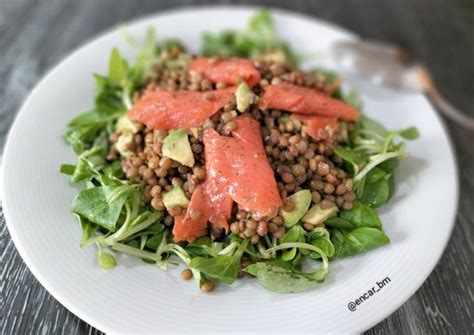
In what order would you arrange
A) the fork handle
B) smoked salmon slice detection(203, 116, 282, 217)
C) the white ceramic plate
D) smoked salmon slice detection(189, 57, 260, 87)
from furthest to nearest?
the fork handle
smoked salmon slice detection(189, 57, 260, 87)
smoked salmon slice detection(203, 116, 282, 217)
the white ceramic plate

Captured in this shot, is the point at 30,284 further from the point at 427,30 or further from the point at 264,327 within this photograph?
the point at 427,30

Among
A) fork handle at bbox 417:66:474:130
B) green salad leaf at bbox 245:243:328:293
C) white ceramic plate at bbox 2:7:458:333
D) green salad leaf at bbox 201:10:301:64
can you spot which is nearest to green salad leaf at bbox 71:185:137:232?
white ceramic plate at bbox 2:7:458:333

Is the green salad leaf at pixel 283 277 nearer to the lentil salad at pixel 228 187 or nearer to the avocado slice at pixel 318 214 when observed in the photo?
the lentil salad at pixel 228 187

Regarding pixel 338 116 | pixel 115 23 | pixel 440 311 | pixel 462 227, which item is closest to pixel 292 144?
pixel 338 116

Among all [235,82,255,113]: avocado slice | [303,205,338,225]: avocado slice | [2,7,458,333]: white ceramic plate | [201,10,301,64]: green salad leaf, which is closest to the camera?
[2,7,458,333]: white ceramic plate

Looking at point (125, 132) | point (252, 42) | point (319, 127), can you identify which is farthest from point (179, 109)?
point (252, 42)

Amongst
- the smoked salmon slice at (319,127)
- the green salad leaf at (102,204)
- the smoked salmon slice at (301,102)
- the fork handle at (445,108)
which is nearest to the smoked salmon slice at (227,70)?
the smoked salmon slice at (301,102)

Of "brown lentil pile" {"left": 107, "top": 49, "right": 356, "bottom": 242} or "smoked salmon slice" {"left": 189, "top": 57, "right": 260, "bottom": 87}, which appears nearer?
"brown lentil pile" {"left": 107, "top": 49, "right": 356, "bottom": 242}

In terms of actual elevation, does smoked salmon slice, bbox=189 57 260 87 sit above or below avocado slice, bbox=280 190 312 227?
above

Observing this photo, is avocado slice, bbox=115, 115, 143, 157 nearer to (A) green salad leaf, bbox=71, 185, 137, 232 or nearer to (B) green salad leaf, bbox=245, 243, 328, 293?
(A) green salad leaf, bbox=71, 185, 137, 232
